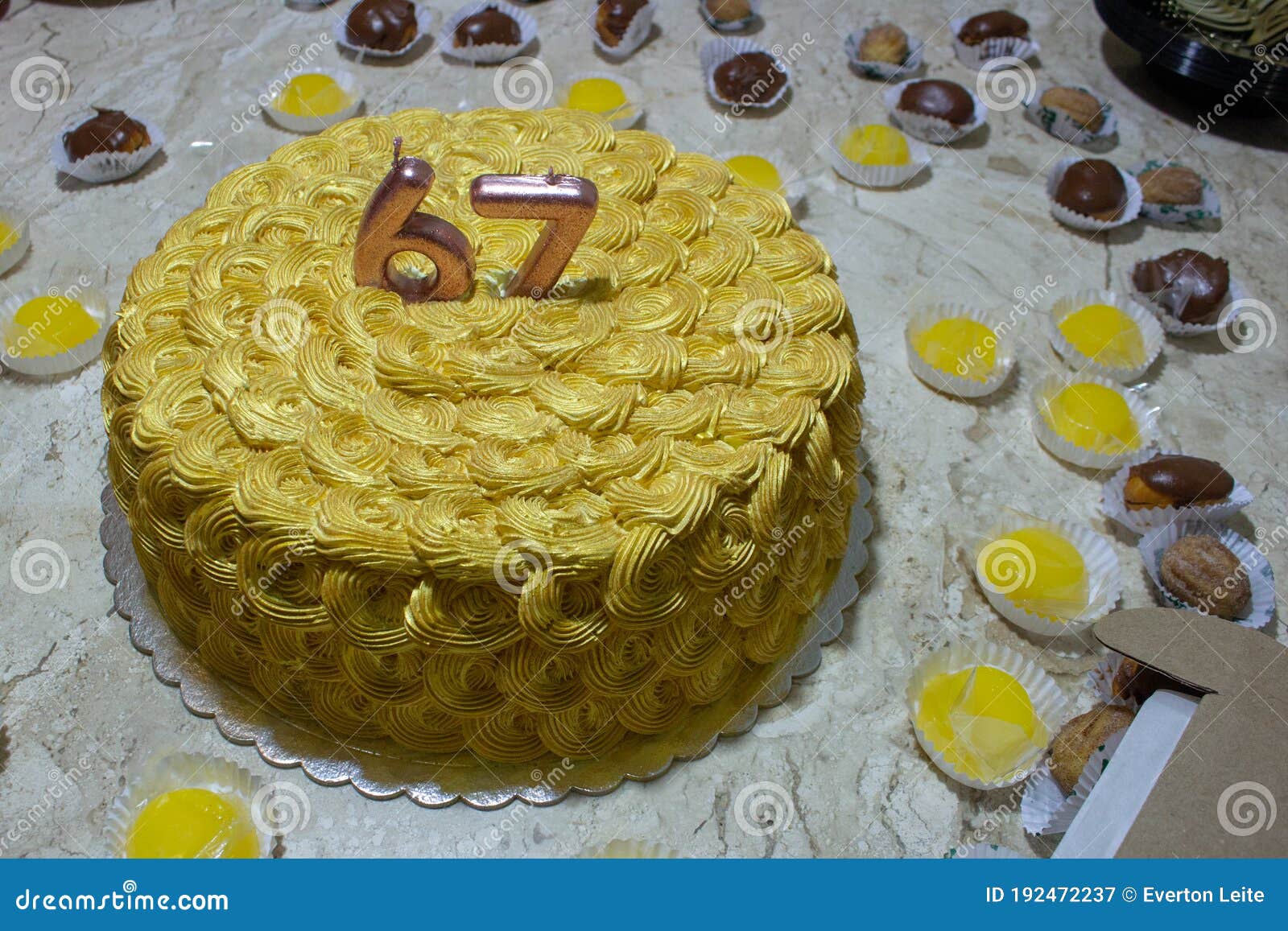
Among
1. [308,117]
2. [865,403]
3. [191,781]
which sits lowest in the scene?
[191,781]

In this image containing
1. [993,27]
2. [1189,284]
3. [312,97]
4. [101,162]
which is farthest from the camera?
[993,27]

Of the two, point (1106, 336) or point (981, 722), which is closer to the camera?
point (981, 722)

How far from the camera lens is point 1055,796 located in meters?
3.27

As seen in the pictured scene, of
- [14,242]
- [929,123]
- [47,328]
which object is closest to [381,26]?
[14,242]

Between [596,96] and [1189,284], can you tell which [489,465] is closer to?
[596,96]

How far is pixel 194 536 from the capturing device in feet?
9.88

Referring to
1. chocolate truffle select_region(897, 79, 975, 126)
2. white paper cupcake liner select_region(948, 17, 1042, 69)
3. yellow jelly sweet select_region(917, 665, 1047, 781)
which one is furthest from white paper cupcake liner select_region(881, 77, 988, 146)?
yellow jelly sweet select_region(917, 665, 1047, 781)

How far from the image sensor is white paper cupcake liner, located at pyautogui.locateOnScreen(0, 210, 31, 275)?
459 cm

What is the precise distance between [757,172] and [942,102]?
38.0 inches

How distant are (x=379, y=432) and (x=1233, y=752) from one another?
7.44 ft

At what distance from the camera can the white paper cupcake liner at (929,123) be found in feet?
17.4

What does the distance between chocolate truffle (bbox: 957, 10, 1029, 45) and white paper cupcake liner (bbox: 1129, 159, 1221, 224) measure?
1.21m

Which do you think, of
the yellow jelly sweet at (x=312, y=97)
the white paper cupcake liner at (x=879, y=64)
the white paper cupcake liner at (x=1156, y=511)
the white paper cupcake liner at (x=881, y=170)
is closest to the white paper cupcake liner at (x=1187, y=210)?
the white paper cupcake liner at (x=881, y=170)

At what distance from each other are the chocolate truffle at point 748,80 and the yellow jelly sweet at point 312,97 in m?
1.67
